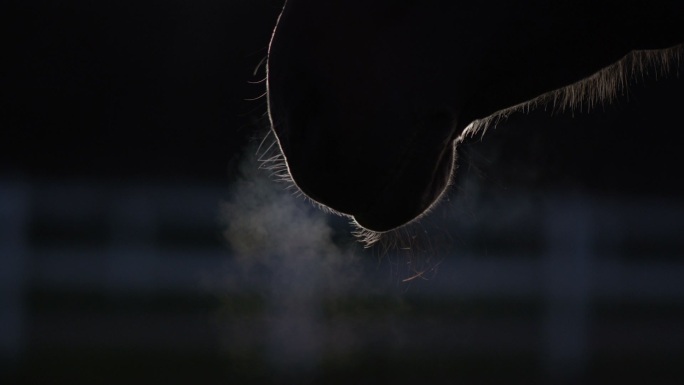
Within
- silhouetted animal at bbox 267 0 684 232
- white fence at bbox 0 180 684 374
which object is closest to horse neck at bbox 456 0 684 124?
silhouetted animal at bbox 267 0 684 232

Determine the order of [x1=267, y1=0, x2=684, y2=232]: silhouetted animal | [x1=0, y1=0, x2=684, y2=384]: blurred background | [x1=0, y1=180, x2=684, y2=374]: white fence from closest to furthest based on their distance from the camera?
[x1=267, y1=0, x2=684, y2=232]: silhouetted animal → [x1=0, y1=0, x2=684, y2=384]: blurred background → [x1=0, y1=180, x2=684, y2=374]: white fence

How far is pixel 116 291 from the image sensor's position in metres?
4.39

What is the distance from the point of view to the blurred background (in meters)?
4.09

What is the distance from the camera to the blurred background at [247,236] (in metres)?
4.09

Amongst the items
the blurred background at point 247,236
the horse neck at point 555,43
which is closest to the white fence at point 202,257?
the blurred background at point 247,236

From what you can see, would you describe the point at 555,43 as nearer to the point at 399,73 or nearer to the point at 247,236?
the point at 399,73

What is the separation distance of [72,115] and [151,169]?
1.64 ft

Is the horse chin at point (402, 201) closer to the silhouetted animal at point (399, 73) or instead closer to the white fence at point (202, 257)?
the silhouetted animal at point (399, 73)

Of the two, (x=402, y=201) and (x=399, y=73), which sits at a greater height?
(x=399, y=73)

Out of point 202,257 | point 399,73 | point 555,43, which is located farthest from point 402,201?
point 202,257

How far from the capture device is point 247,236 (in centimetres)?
424

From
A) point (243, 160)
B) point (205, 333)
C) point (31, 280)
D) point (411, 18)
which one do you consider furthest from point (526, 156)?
point (411, 18)

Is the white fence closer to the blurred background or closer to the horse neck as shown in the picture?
the blurred background

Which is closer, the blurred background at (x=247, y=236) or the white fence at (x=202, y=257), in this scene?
the blurred background at (x=247, y=236)
